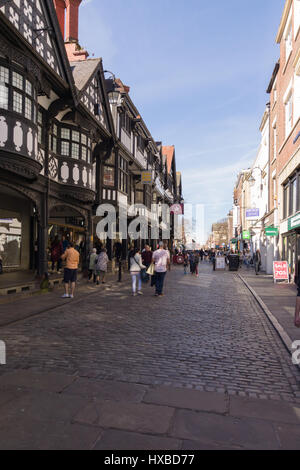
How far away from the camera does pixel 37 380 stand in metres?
4.62

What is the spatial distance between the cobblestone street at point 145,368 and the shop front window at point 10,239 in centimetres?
901

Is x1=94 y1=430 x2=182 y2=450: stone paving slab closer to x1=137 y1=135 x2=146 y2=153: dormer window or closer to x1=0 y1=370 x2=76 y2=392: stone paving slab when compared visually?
x1=0 y1=370 x2=76 y2=392: stone paving slab

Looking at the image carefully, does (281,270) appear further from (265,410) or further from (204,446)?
(204,446)

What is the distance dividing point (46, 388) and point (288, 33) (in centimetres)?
2166

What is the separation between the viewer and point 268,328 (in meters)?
8.12

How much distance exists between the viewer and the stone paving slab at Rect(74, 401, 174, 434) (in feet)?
11.2

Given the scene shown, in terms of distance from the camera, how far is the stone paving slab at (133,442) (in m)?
3.08

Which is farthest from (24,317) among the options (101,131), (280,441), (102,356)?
(101,131)

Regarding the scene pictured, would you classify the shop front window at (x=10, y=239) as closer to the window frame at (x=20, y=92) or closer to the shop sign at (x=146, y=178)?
the window frame at (x=20, y=92)

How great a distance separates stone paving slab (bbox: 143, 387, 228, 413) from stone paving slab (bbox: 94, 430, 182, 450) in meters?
0.77

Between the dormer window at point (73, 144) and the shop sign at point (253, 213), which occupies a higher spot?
the dormer window at point (73, 144)

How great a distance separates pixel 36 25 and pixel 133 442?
569 inches

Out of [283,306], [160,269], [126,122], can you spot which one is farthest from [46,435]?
[126,122]

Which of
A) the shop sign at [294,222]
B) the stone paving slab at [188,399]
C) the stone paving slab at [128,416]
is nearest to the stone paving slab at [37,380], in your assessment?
the stone paving slab at [128,416]
